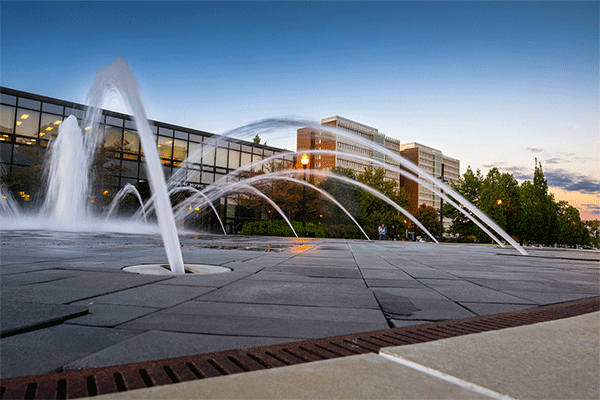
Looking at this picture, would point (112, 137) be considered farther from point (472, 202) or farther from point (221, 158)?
point (472, 202)

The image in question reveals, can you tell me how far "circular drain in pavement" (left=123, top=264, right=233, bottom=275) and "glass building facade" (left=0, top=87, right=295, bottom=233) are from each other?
31.3 metres

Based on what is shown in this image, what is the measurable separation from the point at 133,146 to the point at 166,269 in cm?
3684

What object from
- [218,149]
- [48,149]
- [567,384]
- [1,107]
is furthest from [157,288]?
[218,149]

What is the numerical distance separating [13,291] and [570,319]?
550 centimetres

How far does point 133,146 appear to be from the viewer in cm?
3938

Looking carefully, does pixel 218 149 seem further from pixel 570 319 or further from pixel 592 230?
pixel 592 230

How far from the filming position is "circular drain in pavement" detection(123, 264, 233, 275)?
5945mm

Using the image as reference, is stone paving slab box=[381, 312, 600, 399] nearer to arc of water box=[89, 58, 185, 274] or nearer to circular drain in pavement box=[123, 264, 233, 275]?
circular drain in pavement box=[123, 264, 233, 275]

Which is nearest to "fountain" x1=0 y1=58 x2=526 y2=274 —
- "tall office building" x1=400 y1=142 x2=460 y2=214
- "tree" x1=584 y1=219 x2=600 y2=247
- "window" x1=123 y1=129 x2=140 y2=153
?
"window" x1=123 y1=129 x2=140 y2=153

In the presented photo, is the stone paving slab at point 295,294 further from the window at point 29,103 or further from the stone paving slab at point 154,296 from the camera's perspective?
the window at point 29,103

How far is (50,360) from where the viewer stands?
2170mm

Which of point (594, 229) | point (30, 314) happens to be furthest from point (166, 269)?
point (594, 229)

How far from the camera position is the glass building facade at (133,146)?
32188 millimetres

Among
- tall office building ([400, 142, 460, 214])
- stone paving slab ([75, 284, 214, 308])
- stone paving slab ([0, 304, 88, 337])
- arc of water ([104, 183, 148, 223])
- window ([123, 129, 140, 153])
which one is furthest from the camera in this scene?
tall office building ([400, 142, 460, 214])
